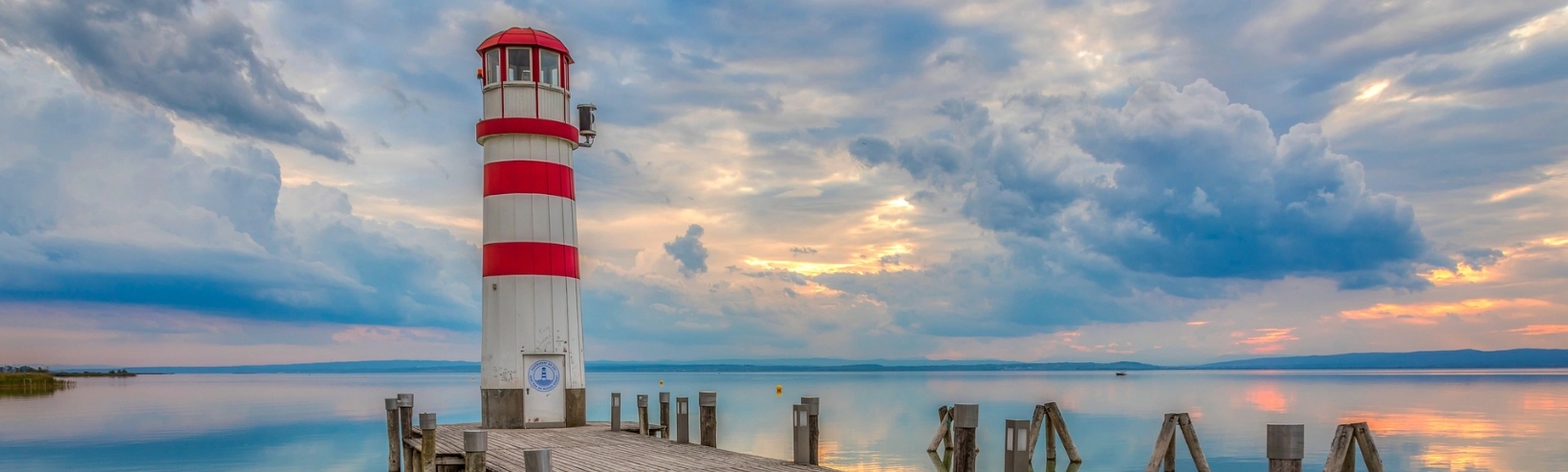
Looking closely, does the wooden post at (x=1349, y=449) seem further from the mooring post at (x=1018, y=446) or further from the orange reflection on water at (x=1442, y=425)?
the orange reflection on water at (x=1442, y=425)

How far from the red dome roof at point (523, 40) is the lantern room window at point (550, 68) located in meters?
0.12

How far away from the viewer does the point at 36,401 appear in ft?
185

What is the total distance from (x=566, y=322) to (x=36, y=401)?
187 feet

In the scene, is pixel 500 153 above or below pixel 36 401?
above

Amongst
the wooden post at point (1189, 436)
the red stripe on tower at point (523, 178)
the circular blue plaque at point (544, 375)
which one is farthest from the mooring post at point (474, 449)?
the wooden post at point (1189, 436)

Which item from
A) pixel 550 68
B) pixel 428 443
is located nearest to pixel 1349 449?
pixel 428 443

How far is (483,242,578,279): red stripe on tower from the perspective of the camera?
1648 centimetres

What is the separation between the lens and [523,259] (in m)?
16.5

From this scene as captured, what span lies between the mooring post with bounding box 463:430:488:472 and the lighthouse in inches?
273

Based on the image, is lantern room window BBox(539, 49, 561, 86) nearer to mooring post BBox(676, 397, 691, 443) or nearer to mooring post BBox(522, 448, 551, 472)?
mooring post BBox(676, 397, 691, 443)

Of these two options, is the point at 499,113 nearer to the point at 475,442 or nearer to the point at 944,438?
the point at 475,442

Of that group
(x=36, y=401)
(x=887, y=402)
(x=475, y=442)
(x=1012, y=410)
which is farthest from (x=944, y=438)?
(x=36, y=401)

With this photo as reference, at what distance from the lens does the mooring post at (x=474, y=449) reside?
30.9ft

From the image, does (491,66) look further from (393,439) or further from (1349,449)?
(1349,449)
